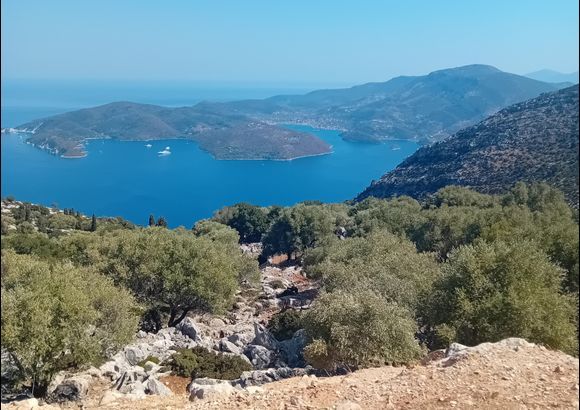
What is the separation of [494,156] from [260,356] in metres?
71.7

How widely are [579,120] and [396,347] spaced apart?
11.1 m

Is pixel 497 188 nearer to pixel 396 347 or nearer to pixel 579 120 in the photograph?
pixel 396 347

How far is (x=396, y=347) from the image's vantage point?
15.9 meters

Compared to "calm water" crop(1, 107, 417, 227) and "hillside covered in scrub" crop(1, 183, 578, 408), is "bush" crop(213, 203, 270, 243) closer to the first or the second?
"hillside covered in scrub" crop(1, 183, 578, 408)

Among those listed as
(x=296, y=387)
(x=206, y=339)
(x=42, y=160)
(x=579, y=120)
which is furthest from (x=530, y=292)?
(x=42, y=160)

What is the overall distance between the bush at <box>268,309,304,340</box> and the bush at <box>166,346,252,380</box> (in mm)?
6537

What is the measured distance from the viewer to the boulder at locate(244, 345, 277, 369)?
2236cm

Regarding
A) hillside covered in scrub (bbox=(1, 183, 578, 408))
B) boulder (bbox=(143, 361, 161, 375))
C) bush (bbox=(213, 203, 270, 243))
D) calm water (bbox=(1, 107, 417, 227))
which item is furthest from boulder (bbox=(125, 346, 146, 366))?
calm water (bbox=(1, 107, 417, 227))

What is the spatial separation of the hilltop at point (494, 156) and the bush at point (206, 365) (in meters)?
43.2

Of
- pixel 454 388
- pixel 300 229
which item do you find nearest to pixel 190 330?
pixel 454 388

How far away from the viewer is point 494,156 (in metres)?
82.2

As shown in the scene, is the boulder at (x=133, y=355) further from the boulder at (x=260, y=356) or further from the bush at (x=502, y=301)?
the bush at (x=502, y=301)

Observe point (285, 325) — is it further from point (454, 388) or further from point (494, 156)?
point (494, 156)

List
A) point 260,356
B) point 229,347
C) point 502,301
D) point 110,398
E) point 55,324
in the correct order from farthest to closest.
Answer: point 229,347 < point 260,356 < point 502,301 < point 55,324 < point 110,398
